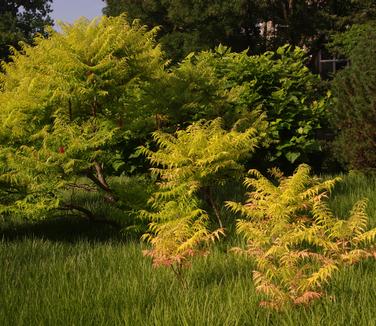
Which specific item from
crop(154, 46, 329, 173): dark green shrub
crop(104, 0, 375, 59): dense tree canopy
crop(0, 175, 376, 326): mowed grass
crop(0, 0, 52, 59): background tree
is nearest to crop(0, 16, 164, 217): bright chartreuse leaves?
crop(0, 175, 376, 326): mowed grass

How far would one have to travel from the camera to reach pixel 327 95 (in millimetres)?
12578

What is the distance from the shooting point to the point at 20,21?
122 ft

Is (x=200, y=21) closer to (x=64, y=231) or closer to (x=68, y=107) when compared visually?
(x=68, y=107)

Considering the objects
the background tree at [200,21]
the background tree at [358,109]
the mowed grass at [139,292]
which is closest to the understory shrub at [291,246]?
the mowed grass at [139,292]

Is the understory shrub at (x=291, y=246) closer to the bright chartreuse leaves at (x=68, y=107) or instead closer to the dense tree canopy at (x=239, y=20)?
the bright chartreuse leaves at (x=68, y=107)

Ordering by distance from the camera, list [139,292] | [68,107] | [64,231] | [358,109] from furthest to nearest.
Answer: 1. [358,109]
2. [64,231]
3. [68,107]
4. [139,292]

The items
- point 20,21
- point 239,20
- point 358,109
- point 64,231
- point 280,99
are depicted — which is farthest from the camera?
point 20,21

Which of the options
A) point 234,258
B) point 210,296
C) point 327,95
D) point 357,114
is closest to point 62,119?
point 234,258

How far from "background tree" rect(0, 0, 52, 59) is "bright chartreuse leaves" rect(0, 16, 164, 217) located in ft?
77.9

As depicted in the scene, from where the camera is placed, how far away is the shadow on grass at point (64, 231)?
7852 mm

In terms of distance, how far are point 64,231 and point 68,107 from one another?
1812 millimetres

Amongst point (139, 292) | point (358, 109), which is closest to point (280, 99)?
point (358, 109)

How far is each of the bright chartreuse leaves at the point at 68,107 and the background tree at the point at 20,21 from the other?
23.7 m

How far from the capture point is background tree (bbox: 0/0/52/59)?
Result: 31.4 m
